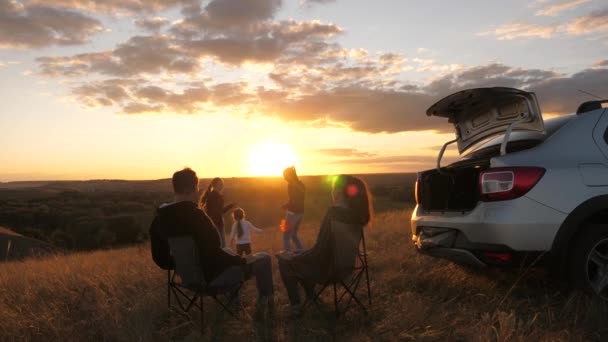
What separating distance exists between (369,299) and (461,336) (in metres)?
1.12

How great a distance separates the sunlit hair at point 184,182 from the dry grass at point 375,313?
4.10 feet

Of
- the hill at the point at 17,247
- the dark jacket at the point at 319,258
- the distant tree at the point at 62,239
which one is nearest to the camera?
the dark jacket at the point at 319,258

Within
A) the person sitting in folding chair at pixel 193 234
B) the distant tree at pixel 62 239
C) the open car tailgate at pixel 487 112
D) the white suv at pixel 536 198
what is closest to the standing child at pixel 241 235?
the person sitting in folding chair at pixel 193 234

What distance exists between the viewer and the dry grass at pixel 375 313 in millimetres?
4012

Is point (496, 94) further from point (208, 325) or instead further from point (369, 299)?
point (208, 325)

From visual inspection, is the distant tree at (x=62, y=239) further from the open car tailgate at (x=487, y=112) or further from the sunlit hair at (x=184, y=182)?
the open car tailgate at (x=487, y=112)

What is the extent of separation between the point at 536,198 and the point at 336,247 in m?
1.86

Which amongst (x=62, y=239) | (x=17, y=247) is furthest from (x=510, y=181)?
(x=62, y=239)

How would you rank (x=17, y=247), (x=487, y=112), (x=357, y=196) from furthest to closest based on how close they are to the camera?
(x=17, y=247)
(x=487, y=112)
(x=357, y=196)

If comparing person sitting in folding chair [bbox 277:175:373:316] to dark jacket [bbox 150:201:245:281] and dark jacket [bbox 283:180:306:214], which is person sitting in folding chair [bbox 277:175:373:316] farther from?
dark jacket [bbox 283:180:306:214]

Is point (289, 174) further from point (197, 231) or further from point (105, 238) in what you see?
point (105, 238)

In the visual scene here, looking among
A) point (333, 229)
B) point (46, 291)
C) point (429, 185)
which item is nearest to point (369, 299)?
point (333, 229)

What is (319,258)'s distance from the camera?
458cm

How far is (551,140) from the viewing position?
4.54 m
